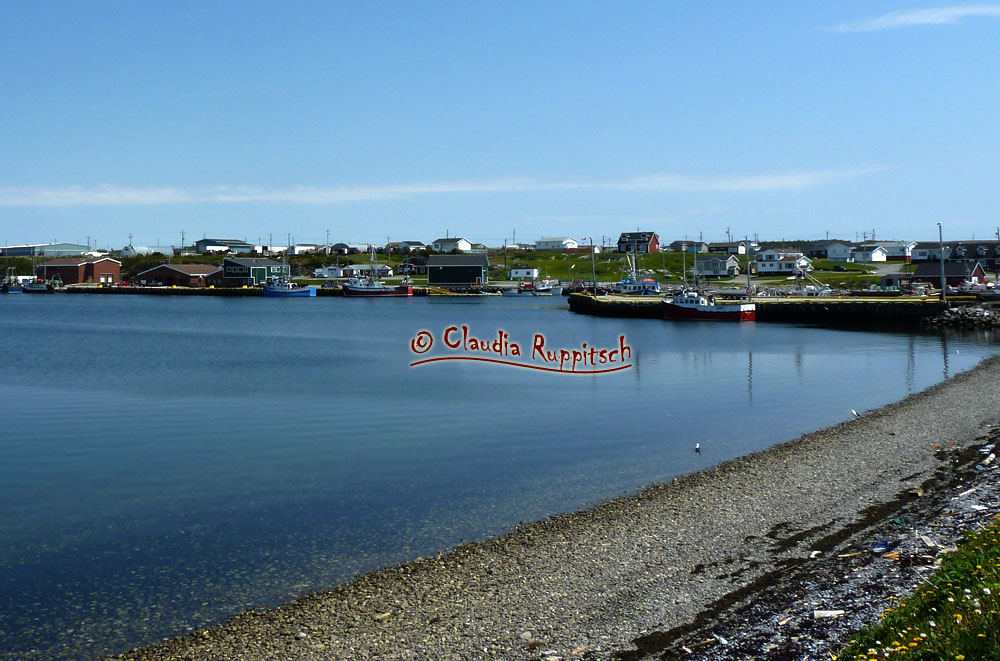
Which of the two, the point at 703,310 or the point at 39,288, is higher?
the point at 39,288

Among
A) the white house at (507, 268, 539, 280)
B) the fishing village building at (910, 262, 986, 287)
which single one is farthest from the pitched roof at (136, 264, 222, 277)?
the fishing village building at (910, 262, 986, 287)

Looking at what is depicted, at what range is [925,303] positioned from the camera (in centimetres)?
8681

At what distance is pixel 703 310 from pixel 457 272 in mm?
81089

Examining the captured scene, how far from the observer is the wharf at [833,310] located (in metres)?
86.0

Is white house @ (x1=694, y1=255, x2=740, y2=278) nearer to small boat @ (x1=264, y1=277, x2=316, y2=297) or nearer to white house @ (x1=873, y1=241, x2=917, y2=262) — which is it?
white house @ (x1=873, y1=241, x2=917, y2=262)

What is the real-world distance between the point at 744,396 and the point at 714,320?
179 feet

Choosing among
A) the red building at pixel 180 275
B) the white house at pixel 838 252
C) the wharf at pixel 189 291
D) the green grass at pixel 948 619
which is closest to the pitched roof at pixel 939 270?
the white house at pixel 838 252

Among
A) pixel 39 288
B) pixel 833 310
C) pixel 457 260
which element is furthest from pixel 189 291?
pixel 833 310

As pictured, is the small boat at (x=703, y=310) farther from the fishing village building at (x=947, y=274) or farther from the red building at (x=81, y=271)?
the red building at (x=81, y=271)

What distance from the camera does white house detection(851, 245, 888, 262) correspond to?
178 m

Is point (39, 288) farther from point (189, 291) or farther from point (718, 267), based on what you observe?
point (718, 267)

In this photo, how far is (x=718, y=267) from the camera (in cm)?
16938

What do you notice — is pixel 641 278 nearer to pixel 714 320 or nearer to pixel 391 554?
pixel 714 320

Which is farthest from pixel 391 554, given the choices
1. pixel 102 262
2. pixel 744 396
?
pixel 102 262
